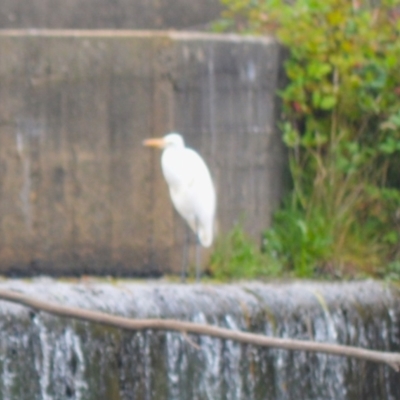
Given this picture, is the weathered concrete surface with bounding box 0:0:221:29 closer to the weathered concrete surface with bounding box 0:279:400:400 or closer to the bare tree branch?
the weathered concrete surface with bounding box 0:279:400:400

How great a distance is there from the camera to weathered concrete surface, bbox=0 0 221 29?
7562 millimetres

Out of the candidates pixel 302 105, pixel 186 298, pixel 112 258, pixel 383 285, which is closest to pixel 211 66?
pixel 302 105

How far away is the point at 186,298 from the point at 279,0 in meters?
2.76

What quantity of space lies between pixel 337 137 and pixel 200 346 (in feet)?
8.71

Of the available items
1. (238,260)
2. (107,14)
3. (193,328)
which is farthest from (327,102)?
(193,328)

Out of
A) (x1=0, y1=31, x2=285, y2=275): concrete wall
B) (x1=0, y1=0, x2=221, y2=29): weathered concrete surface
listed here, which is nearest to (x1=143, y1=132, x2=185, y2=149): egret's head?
(x1=0, y1=31, x2=285, y2=275): concrete wall

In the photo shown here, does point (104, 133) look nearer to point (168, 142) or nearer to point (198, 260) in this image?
point (168, 142)

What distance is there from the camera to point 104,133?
6617mm

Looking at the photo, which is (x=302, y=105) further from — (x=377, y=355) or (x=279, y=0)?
(x=377, y=355)

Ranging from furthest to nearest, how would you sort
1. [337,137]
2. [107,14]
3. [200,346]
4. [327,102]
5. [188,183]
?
1. [107,14]
2. [337,137]
3. [327,102]
4. [188,183]
5. [200,346]

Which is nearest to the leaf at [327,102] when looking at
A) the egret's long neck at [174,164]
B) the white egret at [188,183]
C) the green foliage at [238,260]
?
the green foliage at [238,260]

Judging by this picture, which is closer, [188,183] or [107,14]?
[188,183]

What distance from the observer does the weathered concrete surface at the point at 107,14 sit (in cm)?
756

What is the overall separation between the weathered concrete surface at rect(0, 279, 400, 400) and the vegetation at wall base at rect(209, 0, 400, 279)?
133 centimetres
